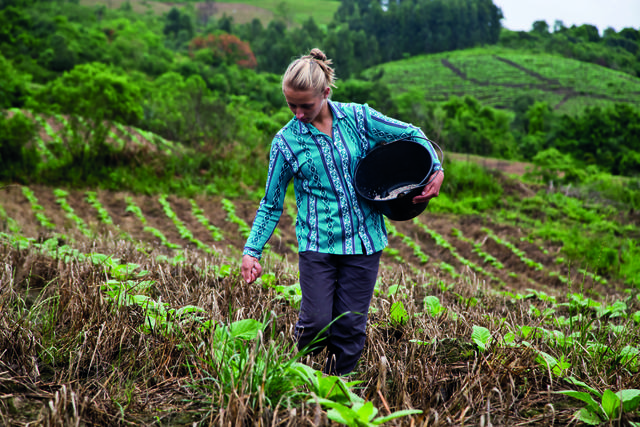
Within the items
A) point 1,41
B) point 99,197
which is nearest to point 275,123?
point 99,197

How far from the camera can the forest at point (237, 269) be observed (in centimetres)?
223

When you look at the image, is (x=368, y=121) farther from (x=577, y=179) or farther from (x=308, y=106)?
(x=577, y=179)

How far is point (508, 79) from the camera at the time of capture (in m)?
47.6

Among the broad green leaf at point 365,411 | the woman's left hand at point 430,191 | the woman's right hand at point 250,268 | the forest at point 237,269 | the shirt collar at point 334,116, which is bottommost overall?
the forest at point 237,269

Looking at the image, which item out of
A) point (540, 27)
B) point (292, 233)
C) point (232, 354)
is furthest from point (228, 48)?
point (540, 27)

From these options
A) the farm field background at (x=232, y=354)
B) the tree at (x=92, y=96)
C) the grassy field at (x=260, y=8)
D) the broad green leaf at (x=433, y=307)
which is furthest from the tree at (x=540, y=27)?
the broad green leaf at (x=433, y=307)

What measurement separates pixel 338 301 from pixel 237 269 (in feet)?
5.67

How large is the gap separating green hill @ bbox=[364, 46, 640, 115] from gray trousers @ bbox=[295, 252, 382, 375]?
111ft

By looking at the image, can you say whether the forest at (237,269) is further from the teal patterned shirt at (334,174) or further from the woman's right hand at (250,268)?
the teal patterned shirt at (334,174)

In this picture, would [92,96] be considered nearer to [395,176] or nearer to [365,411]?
[395,176]

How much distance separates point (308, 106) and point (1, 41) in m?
31.8

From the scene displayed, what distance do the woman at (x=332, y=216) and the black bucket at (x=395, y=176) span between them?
0.05 m

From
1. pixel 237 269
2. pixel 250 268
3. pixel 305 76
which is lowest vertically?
pixel 237 269

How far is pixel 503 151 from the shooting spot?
23.4 m
